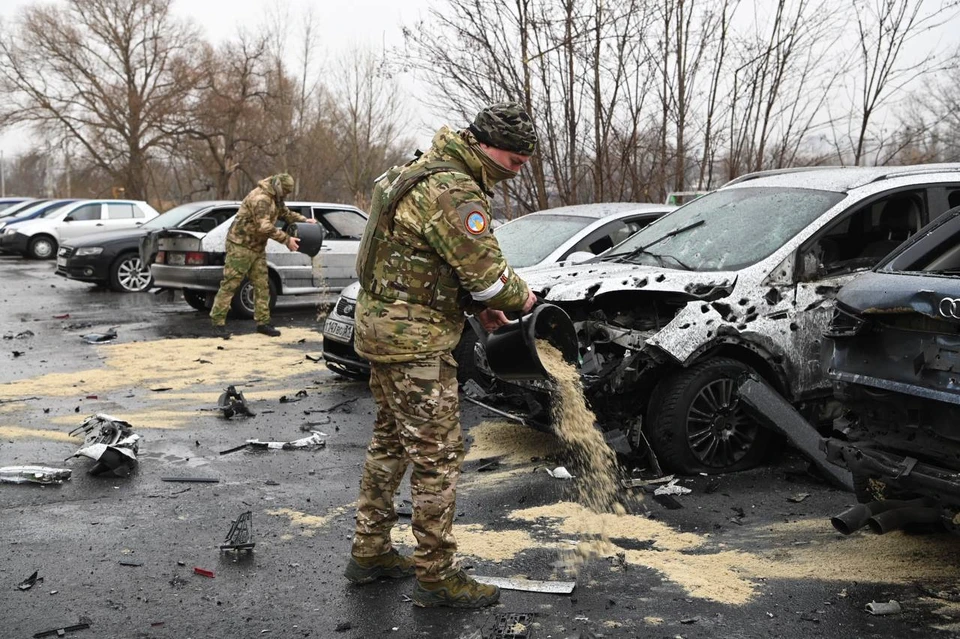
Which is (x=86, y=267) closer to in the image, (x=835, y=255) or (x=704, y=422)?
(x=704, y=422)

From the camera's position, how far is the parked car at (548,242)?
806 centimetres

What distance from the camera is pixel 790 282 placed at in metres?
5.62

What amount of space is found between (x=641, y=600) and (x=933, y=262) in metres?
2.18

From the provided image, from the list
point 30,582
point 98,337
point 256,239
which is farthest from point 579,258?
point 98,337

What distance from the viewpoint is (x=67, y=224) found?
2530 cm

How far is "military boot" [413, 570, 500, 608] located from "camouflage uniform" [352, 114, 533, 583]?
32mm

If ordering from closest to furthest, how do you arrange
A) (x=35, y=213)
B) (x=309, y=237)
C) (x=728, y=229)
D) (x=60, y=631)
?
(x=60, y=631) → (x=728, y=229) → (x=309, y=237) → (x=35, y=213)

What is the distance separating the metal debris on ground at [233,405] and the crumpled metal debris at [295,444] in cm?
81

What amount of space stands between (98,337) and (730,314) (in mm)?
8471

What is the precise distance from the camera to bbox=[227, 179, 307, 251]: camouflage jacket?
1119cm

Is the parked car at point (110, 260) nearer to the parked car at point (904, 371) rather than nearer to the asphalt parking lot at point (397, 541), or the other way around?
the asphalt parking lot at point (397, 541)

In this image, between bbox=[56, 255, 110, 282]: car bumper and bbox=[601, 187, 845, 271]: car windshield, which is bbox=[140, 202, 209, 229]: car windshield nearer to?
bbox=[56, 255, 110, 282]: car bumper

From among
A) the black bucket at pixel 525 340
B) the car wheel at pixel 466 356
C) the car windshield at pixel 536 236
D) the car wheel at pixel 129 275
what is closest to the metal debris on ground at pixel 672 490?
the black bucket at pixel 525 340

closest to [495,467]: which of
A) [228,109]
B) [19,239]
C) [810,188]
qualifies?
[810,188]
